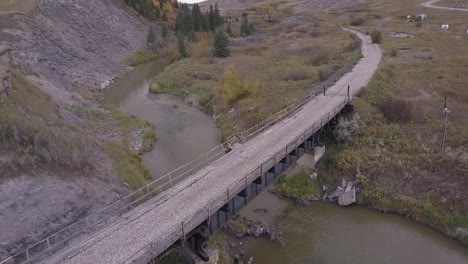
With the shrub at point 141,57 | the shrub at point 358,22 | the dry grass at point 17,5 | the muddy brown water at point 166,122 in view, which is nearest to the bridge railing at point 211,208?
the muddy brown water at point 166,122

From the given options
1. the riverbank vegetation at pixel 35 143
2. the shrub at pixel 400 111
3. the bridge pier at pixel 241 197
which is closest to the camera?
the bridge pier at pixel 241 197

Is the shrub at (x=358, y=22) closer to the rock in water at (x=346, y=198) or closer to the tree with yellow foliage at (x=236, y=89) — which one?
the tree with yellow foliage at (x=236, y=89)

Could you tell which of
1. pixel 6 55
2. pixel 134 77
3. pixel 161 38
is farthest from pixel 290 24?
pixel 6 55

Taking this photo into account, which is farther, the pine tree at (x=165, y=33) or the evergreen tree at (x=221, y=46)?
the pine tree at (x=165, y=33)

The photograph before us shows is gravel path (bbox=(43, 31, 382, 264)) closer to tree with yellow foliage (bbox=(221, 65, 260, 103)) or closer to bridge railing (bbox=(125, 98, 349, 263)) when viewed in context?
bridge railing (bbox=(125, 98, 349, 263))

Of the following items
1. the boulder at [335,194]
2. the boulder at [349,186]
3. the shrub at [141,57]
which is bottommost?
the boulder at [335,194]

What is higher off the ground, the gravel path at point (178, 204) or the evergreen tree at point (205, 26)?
the evergreen tree at point (205, 26)
